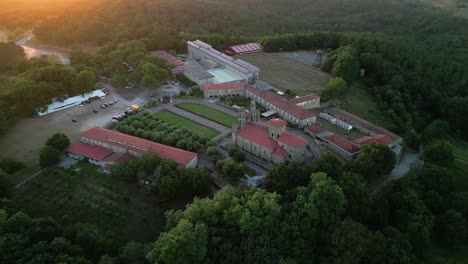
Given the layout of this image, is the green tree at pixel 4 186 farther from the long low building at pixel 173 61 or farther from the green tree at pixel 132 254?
the long low building at pixel 173 61

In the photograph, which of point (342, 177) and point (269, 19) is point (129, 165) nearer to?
point (342, 177)

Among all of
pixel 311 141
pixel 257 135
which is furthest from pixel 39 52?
pixel 311 141

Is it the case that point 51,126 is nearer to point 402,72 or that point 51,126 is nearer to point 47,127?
point 47,127

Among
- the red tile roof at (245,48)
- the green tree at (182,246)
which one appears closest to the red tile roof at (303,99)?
the red tile roof at (245,48)

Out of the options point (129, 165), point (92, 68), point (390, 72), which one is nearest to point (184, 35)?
point (92, 68)

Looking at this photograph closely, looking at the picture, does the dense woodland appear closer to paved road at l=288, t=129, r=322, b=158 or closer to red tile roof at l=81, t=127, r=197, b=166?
red tile roof at l=81, t=127, r=197, b=166

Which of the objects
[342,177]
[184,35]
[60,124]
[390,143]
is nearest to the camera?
[342,177]
